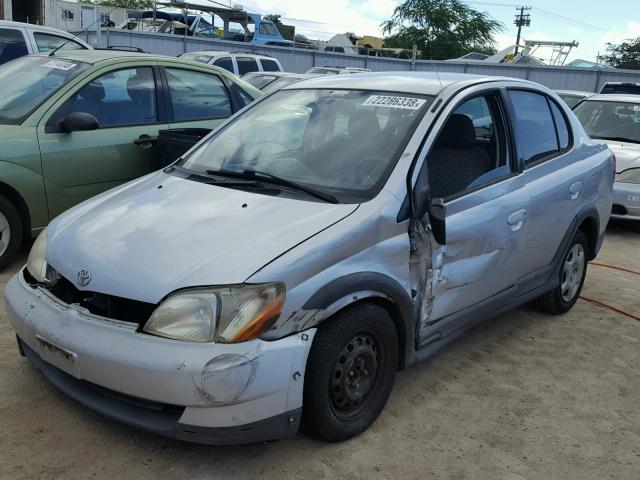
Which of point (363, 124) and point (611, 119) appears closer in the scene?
point (363, 124)

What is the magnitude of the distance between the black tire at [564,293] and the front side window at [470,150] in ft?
A: 3.57

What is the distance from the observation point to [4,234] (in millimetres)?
4836

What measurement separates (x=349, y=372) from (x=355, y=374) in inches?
2.9

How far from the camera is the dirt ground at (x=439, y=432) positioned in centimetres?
273

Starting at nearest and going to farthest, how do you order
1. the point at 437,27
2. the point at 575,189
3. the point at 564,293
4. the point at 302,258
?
the point at 302,258 < the point at 575,189 < the point at 564,293 < the point at 437,27

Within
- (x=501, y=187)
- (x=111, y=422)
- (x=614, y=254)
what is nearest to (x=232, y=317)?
(x=111, y=422)

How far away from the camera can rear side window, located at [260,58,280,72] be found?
15848mm

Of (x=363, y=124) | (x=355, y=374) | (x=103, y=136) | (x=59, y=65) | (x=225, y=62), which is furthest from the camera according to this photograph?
(x=225, y=62)

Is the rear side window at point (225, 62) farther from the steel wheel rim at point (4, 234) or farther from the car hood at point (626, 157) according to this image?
the steel wheel rim at point (4, 234)

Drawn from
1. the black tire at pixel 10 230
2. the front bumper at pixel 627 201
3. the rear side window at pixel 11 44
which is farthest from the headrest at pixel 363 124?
the rear side window at pixel 11 44

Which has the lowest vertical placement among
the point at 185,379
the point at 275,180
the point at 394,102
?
the point at 185,379

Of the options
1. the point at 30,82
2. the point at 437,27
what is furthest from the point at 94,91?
the point at 437,27

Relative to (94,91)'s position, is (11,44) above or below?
above

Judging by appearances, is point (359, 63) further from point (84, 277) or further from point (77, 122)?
point (84, 277)
